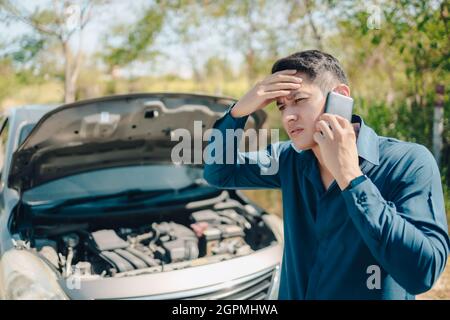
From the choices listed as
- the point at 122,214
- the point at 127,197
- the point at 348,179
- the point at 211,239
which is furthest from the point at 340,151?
the point at 127,197

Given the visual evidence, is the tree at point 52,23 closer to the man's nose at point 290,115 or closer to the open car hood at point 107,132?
the open car hood at point 107,132

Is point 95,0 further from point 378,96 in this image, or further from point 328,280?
point 328,280

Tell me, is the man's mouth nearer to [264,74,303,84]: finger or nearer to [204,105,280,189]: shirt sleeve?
[264,74,303,84]: finger

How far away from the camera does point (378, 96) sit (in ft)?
22.5

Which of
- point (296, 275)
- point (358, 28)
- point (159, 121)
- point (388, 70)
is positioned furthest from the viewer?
point (388, 70)

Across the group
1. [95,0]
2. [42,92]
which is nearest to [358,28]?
[95,0]

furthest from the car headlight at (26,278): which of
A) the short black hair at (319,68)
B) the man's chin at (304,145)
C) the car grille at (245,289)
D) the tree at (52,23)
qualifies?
the tree at (52,23)

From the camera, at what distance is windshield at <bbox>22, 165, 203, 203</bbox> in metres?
3.52

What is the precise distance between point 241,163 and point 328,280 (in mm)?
576

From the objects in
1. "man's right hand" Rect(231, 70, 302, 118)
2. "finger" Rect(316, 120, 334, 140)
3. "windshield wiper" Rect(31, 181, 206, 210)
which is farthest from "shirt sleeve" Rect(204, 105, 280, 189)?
"windshield wiper" Rect(31, 181, 206, 210)

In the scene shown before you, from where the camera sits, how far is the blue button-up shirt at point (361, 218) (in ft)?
3.62

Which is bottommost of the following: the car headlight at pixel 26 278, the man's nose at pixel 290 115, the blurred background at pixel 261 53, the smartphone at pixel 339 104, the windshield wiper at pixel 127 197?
the car headlight at pixel 26 278

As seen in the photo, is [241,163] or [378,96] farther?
[378,96]
